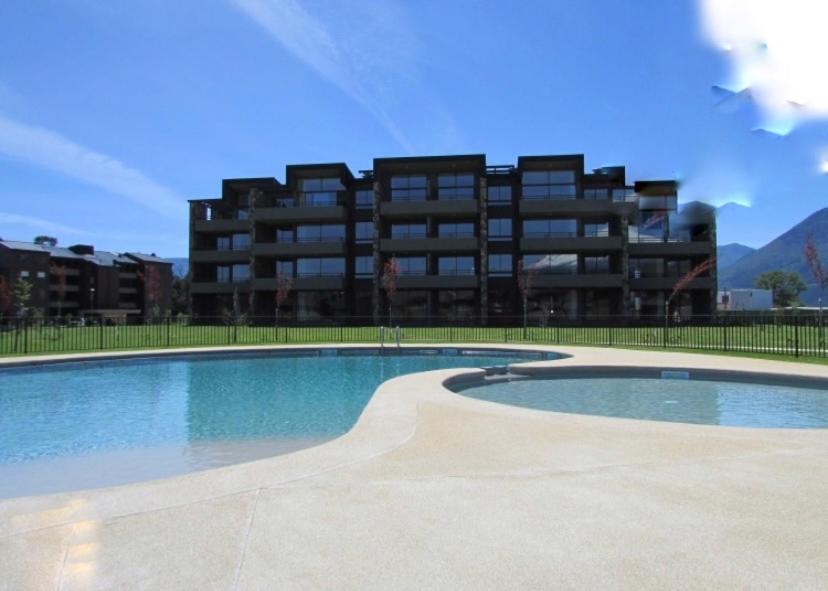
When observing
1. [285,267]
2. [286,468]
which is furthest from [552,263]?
[286,468]

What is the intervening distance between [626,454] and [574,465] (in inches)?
31.3

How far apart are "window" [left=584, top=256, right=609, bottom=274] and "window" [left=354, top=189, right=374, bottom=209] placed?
19.5 meters

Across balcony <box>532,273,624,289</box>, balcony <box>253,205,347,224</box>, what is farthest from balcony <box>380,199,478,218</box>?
balcony <box>532,273,624,289</box>

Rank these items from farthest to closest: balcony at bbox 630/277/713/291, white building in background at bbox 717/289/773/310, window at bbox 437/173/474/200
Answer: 1. white building in background at bbox 717/289/773/310
2. window at bbox 437/173/474/200
3. balcony at bbox 630/277/713/291

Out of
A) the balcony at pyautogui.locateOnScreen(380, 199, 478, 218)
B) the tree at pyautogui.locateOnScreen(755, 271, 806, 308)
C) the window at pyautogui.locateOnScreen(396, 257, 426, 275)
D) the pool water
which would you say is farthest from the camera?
the tree at pyautogui.locateOnScreen(755, 271, 806, 308)

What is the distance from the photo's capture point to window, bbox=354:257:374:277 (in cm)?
4672

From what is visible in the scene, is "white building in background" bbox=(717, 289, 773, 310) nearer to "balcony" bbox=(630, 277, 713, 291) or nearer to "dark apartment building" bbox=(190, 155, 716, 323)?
"balcony" bbox=(630, 277, 713, 291)

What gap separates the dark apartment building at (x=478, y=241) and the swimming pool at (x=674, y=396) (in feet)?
92.5

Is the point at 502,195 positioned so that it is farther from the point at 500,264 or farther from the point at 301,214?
the point at 301,214

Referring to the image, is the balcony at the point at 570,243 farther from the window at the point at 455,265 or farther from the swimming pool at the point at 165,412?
the swimming pool at the point at 165,412

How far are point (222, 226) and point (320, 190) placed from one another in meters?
10.5

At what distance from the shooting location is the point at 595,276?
4216 cm

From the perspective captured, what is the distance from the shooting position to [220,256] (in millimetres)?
50906

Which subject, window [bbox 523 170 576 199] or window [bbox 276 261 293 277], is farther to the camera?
window [bbox 276 261 293 277]
